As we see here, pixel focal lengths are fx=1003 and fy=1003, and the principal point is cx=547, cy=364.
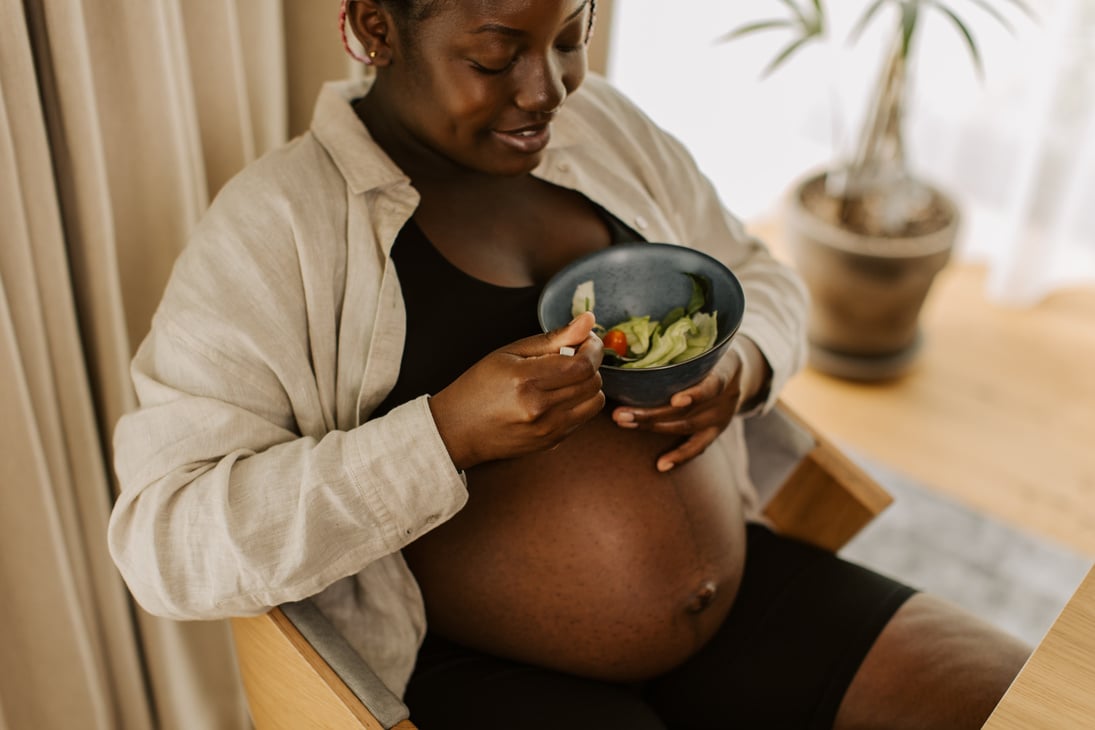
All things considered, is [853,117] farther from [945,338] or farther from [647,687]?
[647,687]

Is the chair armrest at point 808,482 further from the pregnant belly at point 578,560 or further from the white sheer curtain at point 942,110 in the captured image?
the white sheer curtain at point 942,110

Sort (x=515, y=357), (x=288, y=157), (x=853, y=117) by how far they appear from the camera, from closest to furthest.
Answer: (x=515, y=357), (x=288, y=157), (x=853, y=117)

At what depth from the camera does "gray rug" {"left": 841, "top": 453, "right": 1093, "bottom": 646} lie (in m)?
1.98

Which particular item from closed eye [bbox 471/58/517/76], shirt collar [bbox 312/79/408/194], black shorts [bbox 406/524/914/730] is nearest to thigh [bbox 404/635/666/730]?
black shorts [bbox 406/524/914/730]

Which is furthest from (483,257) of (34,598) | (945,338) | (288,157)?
(945,338)

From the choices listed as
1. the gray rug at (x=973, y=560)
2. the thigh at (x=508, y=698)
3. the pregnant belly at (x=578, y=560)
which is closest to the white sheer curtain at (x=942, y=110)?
the gray rug at (x=973, y=560)

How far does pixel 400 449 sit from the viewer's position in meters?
0.99

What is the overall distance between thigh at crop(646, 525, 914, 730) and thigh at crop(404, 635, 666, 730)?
8 centimetres

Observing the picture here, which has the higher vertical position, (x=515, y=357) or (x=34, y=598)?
(x=515, y=357)

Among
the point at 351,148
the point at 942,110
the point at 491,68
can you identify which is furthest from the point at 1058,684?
the point at 942,110

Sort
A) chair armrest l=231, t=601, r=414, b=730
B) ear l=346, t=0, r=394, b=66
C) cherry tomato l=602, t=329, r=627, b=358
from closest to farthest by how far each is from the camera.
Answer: chair armrest l=231, t=601, r=414, b=730, ear l=346, t=0, r=394, b=66, cherry tomato l=602, t=329, r=627, b=358

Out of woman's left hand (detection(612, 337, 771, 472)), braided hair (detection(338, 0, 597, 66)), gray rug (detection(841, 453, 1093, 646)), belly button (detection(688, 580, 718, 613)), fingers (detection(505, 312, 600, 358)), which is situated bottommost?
gray rug (detection(841, 453, 1093, 646))

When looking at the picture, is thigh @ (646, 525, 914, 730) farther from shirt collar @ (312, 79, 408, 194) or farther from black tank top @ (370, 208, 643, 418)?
shirt collar @ (312, 79, 408, 194)

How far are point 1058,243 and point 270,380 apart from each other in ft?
8.01
